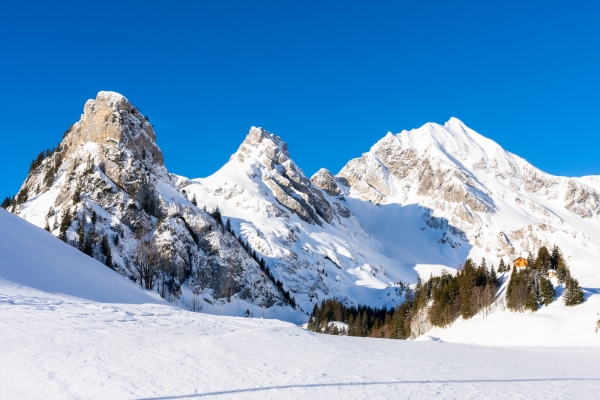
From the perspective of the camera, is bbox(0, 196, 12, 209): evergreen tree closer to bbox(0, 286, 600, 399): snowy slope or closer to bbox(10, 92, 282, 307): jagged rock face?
bbox(10, 92, 282, 307): jagged rock face

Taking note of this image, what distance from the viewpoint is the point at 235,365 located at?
1126cm

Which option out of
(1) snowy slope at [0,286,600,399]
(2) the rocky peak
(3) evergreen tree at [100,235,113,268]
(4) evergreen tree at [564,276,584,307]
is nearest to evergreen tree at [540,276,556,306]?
(4) evergreen tree at [564,276,584,307]

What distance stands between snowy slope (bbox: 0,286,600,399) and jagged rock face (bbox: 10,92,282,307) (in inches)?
2412

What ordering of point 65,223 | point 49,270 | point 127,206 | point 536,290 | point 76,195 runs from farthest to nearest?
point 127,206 < point 76,195 < point 65,223 < point 536,290 < point 49,270

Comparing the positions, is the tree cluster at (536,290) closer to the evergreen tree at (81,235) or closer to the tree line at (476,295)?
the tree line at (476,295)

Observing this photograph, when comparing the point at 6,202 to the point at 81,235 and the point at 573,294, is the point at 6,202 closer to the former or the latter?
the point at 81,235

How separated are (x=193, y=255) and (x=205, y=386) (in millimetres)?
87975

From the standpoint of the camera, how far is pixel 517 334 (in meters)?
47.0

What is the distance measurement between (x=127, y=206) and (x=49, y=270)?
194 ft

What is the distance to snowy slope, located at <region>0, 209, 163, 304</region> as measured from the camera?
25.1 meters

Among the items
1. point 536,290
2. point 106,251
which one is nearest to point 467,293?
point 536,290

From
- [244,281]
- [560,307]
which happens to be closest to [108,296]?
[560,307]

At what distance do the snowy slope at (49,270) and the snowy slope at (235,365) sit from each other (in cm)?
879

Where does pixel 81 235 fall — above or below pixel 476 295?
above
